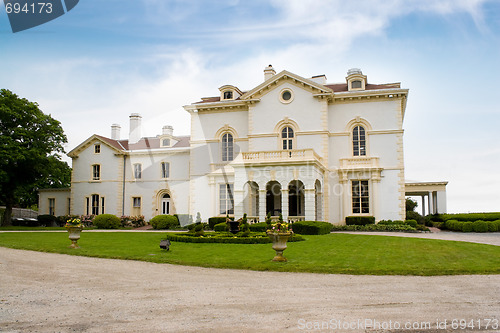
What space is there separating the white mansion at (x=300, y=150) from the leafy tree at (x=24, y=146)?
12.4m

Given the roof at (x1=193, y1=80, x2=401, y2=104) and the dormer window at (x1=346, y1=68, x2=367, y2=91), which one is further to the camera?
the roof at (x1=193, y1=80, x2=401, y2=104)

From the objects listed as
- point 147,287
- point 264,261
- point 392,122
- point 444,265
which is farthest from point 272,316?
point 392,122

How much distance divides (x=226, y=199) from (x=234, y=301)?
2496cm

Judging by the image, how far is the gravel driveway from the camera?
6.33 m

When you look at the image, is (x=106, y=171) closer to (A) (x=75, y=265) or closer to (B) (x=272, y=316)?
(A) (x=75, y=265)

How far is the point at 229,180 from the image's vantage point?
32656 millimetres

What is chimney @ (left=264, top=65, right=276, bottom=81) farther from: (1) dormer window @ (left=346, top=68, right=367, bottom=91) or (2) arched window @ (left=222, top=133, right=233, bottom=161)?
(1) dormer window @ (left=346, top=68, right=367, bottom=91)

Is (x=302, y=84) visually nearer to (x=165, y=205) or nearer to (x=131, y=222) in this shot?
(x=165, y=205)

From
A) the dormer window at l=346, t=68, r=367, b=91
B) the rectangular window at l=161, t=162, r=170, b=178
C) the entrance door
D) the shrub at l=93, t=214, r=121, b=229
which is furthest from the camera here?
the rectangular window at l=161, t=162, r=170, b=178

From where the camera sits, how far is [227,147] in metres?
33.7

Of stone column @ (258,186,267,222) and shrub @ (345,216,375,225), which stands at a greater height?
stone column @ (258,186,267,222)

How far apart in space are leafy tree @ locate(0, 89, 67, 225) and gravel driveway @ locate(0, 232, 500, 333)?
26.3 metres

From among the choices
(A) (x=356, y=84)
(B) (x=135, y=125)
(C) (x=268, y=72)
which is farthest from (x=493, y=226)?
(B) (x=135, y=125)

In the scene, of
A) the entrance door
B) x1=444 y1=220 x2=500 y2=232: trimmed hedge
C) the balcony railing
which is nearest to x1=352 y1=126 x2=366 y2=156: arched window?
the balcony railing
